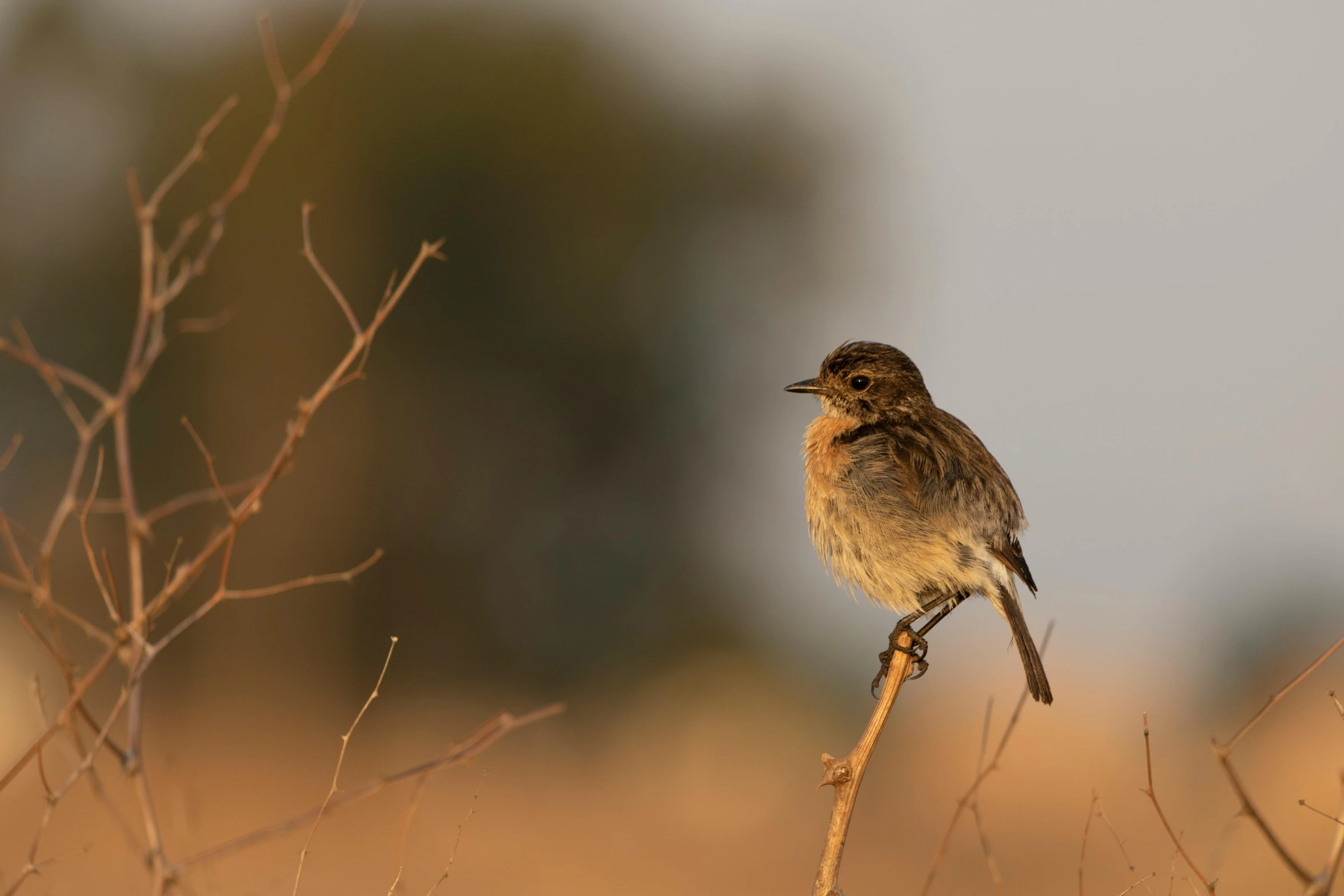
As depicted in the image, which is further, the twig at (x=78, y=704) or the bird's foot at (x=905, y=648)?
the bird's foot at (x=905, y=648)

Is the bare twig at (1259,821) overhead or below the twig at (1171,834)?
overhead

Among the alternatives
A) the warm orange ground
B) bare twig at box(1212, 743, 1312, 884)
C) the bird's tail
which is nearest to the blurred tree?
the warm orange ground

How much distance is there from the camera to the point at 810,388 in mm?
5688

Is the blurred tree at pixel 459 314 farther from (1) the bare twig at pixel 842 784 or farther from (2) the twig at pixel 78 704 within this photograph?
(2) the twig at pixel 78 704

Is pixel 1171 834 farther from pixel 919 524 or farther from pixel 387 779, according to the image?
pixel 919 524

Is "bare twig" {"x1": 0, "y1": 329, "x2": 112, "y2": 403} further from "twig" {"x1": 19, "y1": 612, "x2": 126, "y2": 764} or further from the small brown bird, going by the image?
the small brown bird

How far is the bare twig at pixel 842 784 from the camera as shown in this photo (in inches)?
128

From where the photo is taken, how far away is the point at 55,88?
2452 cm

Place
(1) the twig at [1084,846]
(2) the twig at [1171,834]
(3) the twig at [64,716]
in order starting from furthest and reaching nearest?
1. (1) the twig at [1084,846]
2. (2) the twig at [1171,834]
3. (3) the twig at [64,716]

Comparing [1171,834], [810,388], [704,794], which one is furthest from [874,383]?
[704,794]

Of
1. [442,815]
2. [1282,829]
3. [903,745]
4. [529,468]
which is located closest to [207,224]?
[529,468]

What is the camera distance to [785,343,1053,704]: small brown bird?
487cm

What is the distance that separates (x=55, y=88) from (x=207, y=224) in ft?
12.8

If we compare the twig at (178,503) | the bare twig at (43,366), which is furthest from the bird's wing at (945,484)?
the bare twig at (43,366)
